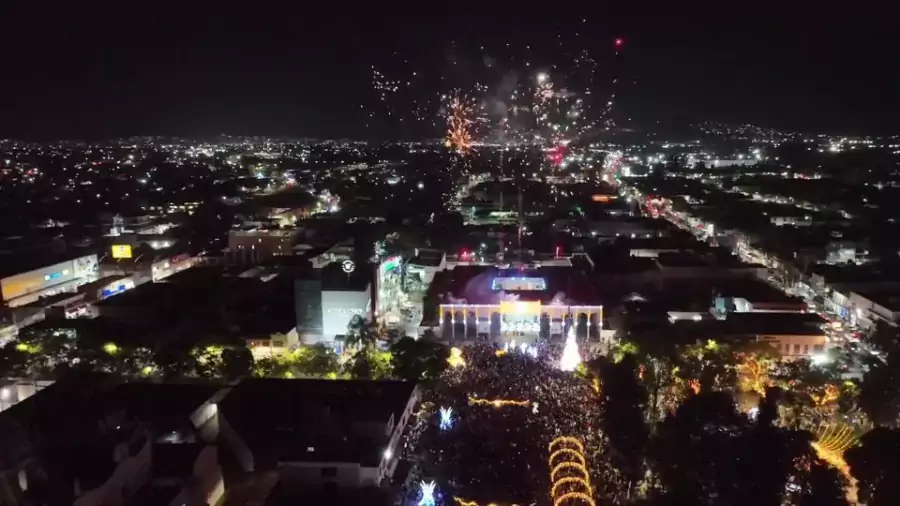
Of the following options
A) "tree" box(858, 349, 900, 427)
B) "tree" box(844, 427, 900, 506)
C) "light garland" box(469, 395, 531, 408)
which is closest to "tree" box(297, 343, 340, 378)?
"light garland" box(469, 395, 531, 408)

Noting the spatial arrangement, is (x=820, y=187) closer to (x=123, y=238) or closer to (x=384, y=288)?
(x=384, y=288)

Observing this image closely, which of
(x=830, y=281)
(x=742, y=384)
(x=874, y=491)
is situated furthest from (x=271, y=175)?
(x=874, y=491)

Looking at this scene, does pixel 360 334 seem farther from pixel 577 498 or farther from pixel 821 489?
pixel 821 489

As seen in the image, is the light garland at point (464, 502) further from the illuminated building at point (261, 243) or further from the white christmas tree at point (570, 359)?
the illuminated building at point (261, 243)

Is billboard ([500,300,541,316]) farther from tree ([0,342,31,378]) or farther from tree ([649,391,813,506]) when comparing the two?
tree ([0,342,31,378])

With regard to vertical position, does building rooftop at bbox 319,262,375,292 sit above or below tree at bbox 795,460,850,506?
above
